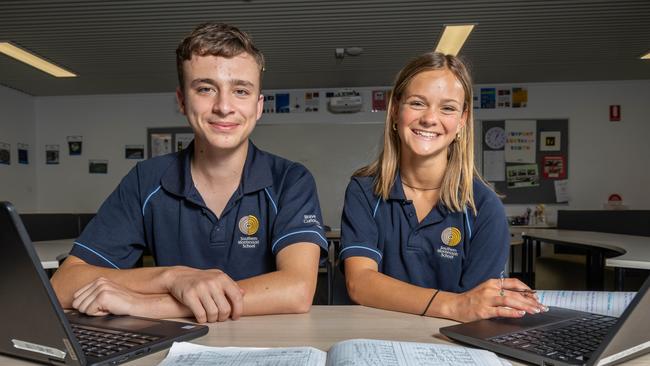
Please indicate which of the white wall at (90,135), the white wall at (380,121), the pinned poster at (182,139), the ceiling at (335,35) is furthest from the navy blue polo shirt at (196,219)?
the white wall at (90,135)

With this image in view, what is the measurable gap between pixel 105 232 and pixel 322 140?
4863mm

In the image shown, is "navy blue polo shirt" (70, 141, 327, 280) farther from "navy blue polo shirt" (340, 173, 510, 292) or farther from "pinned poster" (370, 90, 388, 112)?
"pinned poster" (370, 90, 388, 112)

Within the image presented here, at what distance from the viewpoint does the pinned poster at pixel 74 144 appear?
639cm

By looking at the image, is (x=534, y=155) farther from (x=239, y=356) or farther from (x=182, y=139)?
(x=239, y=356)

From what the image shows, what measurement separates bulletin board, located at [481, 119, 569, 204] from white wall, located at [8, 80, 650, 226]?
9cm

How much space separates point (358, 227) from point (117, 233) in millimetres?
655

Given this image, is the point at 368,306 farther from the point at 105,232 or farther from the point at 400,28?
the point at 400,28

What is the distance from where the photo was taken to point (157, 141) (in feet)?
20.5

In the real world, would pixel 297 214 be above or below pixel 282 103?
below

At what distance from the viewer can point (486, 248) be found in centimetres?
134

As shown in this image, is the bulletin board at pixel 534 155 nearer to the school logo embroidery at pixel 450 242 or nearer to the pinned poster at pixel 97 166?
the school logo embroidery at pixel 450 242

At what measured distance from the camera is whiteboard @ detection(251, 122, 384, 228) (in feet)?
19.7

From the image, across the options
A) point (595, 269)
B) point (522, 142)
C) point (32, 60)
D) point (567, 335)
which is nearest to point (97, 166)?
point (32, 60)

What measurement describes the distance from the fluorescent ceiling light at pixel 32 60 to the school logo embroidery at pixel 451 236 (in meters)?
4.36
